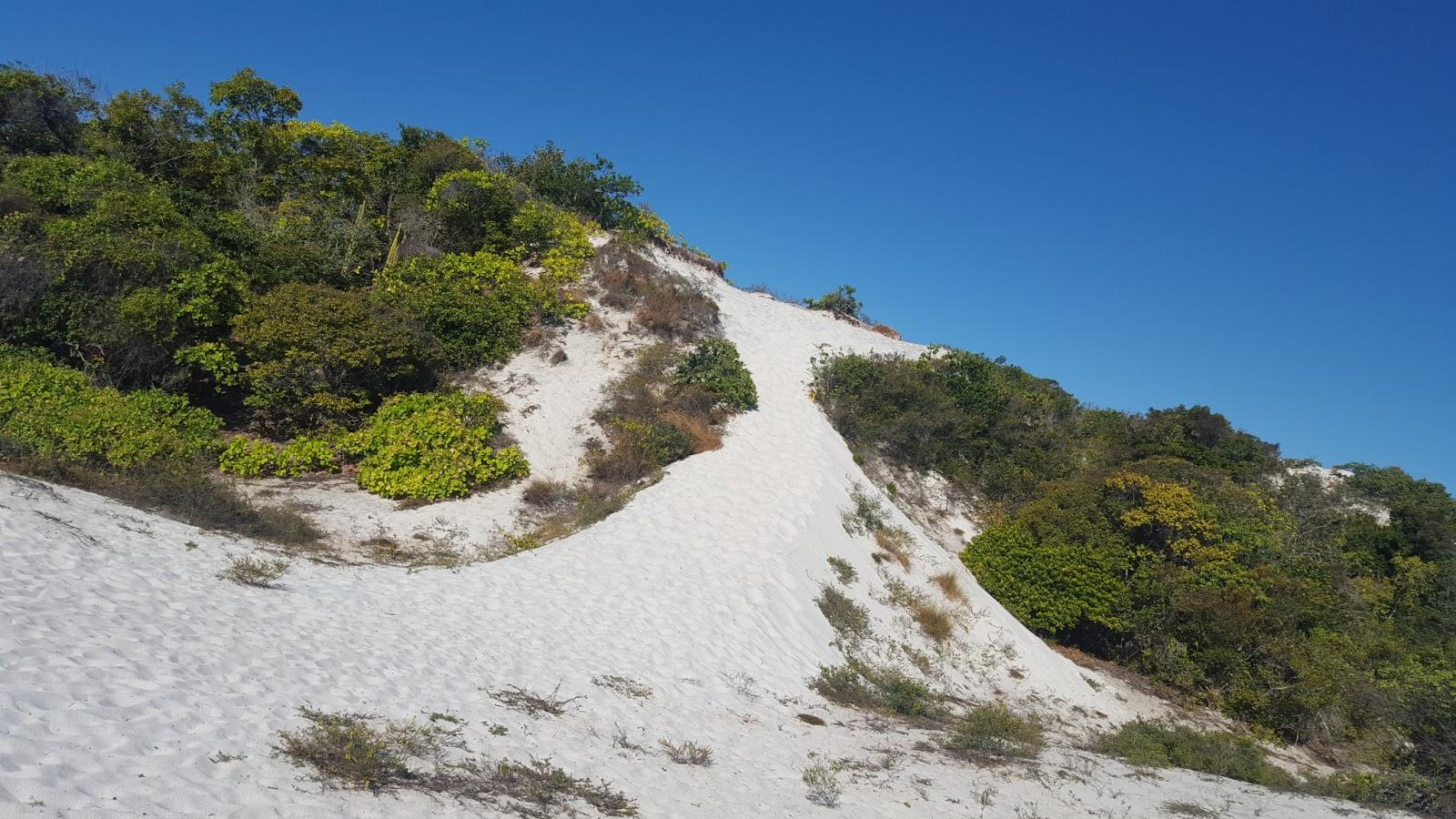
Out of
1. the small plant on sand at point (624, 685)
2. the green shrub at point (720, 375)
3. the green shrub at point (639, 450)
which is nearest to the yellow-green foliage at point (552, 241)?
the green shrub at point (720, 375)

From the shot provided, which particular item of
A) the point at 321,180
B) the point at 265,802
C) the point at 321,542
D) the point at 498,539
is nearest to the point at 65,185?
the point at 321,180

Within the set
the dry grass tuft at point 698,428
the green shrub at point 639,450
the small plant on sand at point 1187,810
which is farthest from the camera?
the dry grass tuft at point 698,428

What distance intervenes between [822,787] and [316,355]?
1319 centimetres

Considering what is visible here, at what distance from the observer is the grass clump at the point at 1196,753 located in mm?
8930

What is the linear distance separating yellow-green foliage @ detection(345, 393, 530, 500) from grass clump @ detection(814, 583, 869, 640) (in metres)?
6.77

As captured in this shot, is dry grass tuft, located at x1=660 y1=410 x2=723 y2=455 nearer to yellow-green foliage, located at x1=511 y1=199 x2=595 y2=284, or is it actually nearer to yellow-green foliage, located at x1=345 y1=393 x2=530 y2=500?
yellow-green foliage, located at x1=345 y1=393 x2=530 y2=500

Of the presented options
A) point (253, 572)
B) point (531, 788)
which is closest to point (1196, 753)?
point (531, 788)

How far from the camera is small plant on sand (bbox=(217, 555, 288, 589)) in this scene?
307 inches

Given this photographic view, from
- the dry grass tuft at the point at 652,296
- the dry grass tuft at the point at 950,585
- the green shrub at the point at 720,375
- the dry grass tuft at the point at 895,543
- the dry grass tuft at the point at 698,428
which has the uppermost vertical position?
the dry grass tuft at the point at 652,296

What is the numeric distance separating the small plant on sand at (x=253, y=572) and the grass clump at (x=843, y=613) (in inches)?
300

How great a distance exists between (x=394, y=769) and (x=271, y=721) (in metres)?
1.05

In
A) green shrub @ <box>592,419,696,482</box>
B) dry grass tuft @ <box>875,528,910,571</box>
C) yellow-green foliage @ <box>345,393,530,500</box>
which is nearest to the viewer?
yellow-green foliage @ <box>345,393,530,500</box>

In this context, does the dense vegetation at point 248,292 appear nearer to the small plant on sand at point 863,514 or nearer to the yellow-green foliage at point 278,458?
the yellow-green foliage at point 278,458

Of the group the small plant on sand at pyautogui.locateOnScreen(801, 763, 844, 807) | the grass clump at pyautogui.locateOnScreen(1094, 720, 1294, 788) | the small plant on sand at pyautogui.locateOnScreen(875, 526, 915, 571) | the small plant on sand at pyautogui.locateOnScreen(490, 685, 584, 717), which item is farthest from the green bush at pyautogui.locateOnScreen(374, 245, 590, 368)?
the grass clump at pyautogui.locateOnScreen(1094, 720, 1294, 788)
